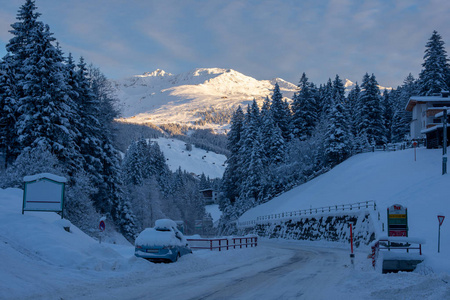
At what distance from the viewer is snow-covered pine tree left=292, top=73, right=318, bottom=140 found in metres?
72.3

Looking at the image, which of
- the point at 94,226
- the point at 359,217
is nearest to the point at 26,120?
the point at 94,226

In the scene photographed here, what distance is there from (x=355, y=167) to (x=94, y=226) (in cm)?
3239

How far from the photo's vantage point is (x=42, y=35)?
32719 mm

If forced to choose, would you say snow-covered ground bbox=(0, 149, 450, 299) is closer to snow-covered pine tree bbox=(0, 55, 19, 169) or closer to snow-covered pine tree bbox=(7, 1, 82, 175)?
snow-covered pine tree bbox=(7, 1, 82, 175)

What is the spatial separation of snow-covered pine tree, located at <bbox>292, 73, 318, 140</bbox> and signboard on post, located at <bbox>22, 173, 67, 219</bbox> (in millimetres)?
57171

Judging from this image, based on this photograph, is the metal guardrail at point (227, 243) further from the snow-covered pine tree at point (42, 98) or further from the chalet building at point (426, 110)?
the chalet building at point (426, 110)

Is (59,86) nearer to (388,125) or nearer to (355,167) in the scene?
(355,167)

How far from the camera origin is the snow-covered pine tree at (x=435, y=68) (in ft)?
209

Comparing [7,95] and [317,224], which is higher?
[7,95]

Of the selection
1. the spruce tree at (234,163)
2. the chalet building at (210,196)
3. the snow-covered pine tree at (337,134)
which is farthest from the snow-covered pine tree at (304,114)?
the chalet building at (210,196)

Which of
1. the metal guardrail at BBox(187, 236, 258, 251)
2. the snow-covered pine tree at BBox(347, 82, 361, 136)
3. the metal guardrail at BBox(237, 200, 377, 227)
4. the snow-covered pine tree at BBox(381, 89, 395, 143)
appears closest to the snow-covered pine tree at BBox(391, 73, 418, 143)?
the snow-covered pine tree at BBox(381, 89, 395, 143)

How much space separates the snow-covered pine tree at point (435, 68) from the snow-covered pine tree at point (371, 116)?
7.51m

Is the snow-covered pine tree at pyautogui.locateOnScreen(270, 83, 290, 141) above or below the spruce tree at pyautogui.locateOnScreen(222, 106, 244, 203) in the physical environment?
above

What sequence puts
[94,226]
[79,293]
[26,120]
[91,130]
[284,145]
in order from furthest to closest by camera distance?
[284,145], [91,130], [94,226], [26,120], [79,293]
